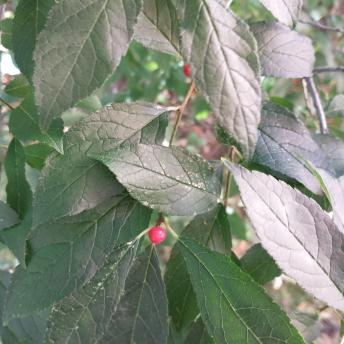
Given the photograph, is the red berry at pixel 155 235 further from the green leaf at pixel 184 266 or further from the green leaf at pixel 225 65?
the green leaf at pixel 225 65

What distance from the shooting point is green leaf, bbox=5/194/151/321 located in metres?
0.75

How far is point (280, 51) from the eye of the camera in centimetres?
86

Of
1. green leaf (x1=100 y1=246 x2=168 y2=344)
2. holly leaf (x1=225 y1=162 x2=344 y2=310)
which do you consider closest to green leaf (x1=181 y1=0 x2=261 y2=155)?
holly leaf (x1=225 y1=162 x2=344 y2=310)

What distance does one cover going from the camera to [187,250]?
30.5 inches

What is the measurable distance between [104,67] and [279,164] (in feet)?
1.07

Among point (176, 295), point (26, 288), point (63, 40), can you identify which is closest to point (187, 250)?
point (176, 295)

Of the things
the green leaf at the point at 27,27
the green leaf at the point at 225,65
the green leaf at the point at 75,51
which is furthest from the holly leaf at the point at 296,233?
the green leaf at the point at 27,27

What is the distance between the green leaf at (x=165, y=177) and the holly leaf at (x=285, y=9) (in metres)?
0.23

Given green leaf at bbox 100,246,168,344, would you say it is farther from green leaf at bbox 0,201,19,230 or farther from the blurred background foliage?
the blurred background foliage

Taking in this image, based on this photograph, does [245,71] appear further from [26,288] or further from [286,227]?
[26,288]

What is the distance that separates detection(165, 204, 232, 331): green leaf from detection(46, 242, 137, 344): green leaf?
0.13m

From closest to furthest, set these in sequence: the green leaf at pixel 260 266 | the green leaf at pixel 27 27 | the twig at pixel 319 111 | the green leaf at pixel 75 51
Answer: the green leaf at pixel 75 51
the green leaf at pixel 27 27
the green leaf at pixel 260 266
the twig at pixel 319 111

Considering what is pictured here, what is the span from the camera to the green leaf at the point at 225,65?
0.64m

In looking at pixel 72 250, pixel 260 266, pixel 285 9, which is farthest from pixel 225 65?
pixel 260 266
